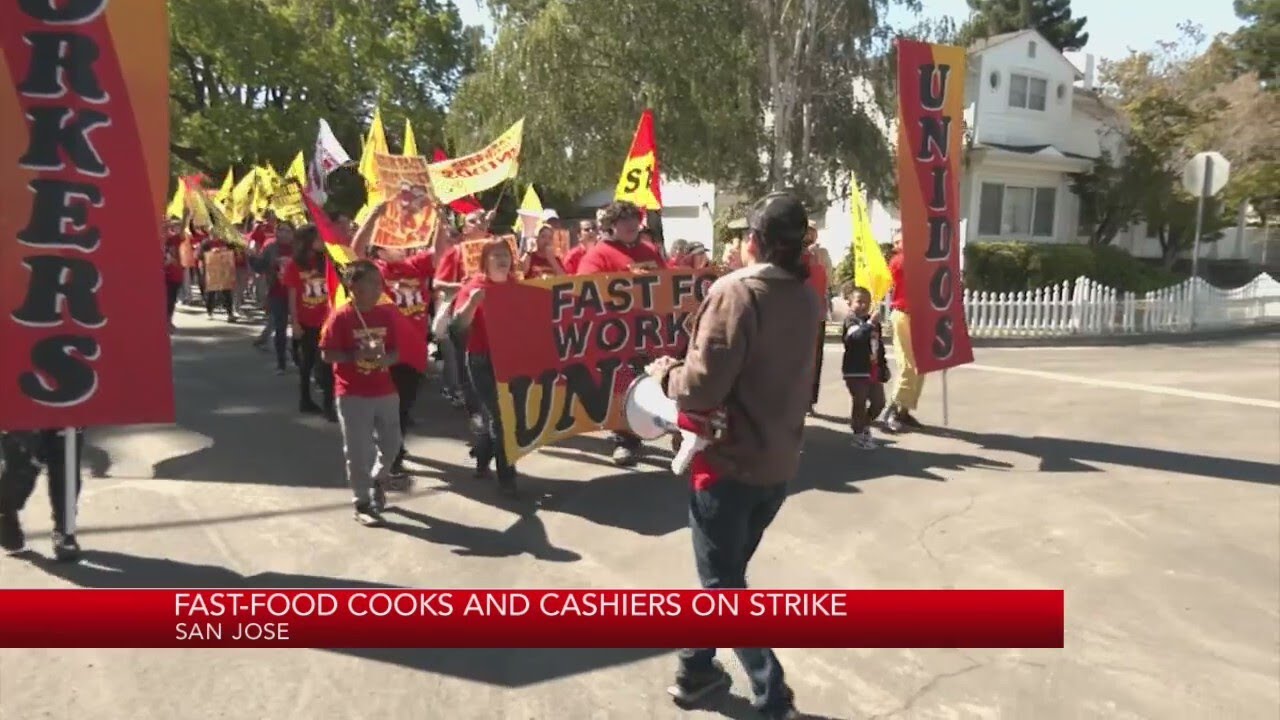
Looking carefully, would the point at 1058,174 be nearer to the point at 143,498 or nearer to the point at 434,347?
the point at 434,347

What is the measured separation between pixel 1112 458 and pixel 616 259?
451cm

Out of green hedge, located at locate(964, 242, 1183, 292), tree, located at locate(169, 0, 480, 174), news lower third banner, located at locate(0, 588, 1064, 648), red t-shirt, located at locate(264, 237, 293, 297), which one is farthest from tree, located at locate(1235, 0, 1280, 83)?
news lower third banner, located at locate(0, 588, 1064, 648)

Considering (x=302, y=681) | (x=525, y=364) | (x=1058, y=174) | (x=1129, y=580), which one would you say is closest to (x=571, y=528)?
(x=525, y=364)

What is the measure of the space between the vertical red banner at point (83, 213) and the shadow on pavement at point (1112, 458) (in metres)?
6.49

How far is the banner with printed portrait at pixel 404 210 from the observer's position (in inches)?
324

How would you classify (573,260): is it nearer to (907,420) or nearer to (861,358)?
(861,358)

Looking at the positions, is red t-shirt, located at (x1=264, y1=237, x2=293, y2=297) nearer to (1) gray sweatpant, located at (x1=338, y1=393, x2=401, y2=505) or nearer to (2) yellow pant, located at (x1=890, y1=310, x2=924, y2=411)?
(1) gray sweatpant, located at (x1=338, y1=393, x2=401, y2=505)

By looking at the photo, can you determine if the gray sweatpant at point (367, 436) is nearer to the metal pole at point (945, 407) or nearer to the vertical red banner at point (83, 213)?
the vertical red banner at point (83, 213)

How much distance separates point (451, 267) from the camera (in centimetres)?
771

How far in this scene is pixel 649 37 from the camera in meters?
20.1

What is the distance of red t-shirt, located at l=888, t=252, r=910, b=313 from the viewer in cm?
884

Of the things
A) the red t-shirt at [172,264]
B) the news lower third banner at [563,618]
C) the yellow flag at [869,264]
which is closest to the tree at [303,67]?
the red t-shirt at [172,264]

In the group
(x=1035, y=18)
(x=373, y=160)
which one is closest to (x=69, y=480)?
(x=373, y=160)

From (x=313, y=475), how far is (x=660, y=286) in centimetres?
295
